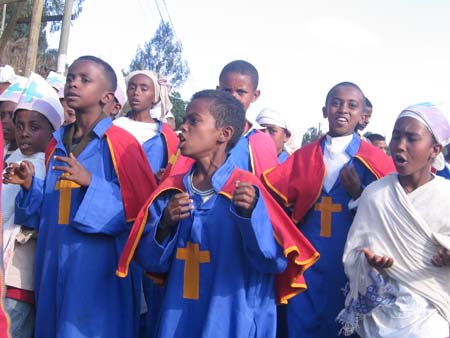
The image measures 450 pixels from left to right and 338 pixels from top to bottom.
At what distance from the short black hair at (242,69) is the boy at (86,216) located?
3.89 feet

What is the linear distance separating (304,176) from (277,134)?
239 cm

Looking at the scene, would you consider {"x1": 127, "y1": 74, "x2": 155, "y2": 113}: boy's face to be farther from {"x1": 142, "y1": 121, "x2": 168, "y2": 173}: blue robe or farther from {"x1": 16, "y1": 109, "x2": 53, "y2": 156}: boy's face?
{"x1": 16, "y1": 109, "x2": 53, "y2": 156}: boy's face

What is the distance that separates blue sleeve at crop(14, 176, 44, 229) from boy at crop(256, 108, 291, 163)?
319 cm

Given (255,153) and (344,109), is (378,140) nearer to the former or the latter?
(344,109)

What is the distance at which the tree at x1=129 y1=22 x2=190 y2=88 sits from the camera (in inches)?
1778

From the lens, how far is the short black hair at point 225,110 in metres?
3.62

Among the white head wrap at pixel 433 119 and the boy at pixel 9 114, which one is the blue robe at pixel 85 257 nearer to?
the boy at pixel 9 114

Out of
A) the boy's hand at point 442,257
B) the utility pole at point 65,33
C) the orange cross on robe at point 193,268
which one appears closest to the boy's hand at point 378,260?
the boy's hand at point 442,257

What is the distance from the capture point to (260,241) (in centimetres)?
309

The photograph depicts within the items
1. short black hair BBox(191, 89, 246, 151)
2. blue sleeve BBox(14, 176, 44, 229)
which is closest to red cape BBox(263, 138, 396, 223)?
short black hair BBox(191, 89, 246, 151)

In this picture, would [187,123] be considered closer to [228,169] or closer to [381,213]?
[228,169]

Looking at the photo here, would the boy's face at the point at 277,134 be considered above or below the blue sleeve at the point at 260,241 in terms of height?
above

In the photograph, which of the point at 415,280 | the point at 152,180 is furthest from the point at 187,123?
the point at 415,280

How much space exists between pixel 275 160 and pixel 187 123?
4.10ft
